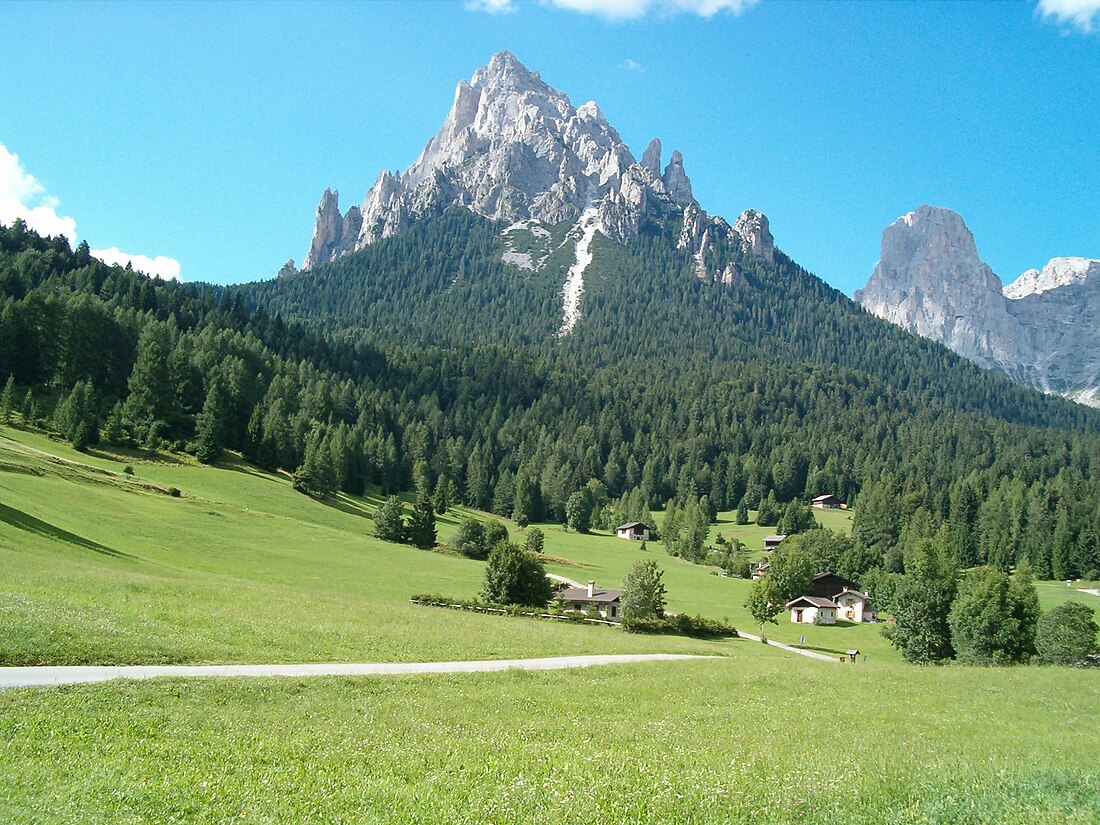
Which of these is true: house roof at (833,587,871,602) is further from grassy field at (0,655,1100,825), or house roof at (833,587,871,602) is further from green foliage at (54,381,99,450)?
green foliage at (54,381,99,450)

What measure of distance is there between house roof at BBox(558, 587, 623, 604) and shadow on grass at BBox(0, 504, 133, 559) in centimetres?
3814

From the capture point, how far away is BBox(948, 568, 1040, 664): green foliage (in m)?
57.7

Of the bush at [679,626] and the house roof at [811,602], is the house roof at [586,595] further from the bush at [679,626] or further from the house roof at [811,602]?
the house roof at [811,602]

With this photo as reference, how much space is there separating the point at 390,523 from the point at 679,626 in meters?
41.9

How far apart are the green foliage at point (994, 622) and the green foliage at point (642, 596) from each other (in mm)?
25134

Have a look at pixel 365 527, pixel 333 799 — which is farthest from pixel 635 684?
pixel 365 527

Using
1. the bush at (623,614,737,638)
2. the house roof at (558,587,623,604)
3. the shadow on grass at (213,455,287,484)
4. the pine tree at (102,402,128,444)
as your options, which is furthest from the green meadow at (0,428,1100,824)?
the shadow on grass at (213,455,287,484)

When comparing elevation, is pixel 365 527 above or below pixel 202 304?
below

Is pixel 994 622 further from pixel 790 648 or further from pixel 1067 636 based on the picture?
pixel 790 648

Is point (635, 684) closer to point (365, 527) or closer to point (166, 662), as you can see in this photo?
point (166, 662)

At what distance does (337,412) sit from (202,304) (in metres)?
46.2

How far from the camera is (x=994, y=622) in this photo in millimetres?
58469

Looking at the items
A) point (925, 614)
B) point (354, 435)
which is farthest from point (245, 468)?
point (925, 614)

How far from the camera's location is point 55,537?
143 feet
